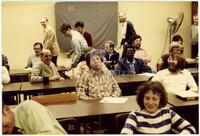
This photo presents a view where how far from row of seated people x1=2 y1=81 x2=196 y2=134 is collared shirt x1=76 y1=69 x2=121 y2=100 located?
1.09 m

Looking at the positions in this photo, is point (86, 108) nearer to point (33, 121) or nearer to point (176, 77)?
point (33, 121)

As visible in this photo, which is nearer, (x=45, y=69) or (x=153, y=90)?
(x=153, y=90)

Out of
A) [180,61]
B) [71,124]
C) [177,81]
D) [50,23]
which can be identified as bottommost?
[71,124]

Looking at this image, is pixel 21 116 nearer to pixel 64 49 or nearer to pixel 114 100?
pixel 114 100

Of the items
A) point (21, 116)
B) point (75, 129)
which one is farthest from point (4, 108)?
point (75, 129)

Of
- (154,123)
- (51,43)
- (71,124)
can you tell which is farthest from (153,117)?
(51,43)

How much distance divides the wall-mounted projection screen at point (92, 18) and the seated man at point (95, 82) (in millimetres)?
4160

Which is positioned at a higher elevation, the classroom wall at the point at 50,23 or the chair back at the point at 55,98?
the classroom wall at the point at 50,23

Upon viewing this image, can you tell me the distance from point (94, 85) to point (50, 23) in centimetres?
446

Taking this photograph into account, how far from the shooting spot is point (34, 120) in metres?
1.75

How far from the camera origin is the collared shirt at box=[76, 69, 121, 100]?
3.12 metres

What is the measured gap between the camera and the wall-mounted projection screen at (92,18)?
23.6 feet

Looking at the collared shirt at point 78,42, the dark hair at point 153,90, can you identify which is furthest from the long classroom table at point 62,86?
the dark hair at point 153,90

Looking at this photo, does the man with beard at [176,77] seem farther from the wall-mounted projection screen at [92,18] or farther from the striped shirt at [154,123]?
the wall-mounted projection screen at [92,18]
